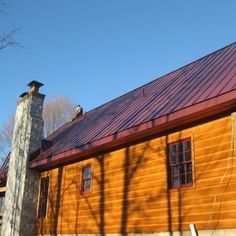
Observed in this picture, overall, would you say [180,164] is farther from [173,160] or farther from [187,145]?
[187,145]

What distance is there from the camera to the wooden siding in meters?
9.60

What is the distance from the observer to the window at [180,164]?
35.0 ft

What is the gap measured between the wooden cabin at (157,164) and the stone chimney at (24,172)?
575 mm

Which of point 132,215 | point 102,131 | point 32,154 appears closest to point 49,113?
point 32,154

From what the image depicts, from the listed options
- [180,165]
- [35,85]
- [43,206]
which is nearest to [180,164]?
[180,165]

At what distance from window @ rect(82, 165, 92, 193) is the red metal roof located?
892mm

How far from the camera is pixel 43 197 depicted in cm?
1706

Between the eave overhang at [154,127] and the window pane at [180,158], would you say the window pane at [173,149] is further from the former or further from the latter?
the eave overhang at [154,127]

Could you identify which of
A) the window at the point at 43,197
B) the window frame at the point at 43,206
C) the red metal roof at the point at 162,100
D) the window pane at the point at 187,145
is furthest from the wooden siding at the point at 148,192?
the red metal roof at the point at 162,100

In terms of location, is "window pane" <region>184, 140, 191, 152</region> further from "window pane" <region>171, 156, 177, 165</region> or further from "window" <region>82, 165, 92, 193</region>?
"window" <region>82, 165, 92, 193</region>

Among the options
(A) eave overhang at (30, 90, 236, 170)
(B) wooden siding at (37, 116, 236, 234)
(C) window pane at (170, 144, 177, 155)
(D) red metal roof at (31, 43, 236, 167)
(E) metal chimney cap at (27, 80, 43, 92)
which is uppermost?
(E) metal chimney cap at (27, 80, 43, 92)

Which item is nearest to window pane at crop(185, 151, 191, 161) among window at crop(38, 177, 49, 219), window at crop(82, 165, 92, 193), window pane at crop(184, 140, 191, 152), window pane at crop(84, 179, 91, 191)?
window pane at crop(184, 140, 191, 152)

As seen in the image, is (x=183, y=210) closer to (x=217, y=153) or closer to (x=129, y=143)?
(x=217, y=153)

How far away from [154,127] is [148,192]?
6.60ft
